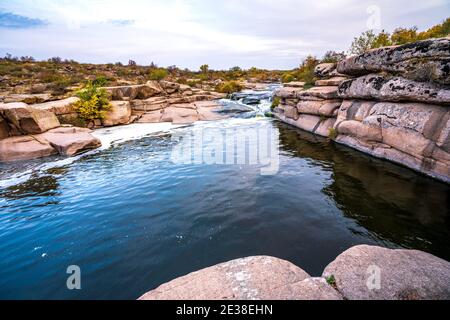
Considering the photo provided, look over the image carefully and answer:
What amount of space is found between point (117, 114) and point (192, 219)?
18.6 m

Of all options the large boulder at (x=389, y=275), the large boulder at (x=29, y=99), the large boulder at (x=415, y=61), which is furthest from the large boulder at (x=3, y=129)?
the large boulder at (x=415, y=61)

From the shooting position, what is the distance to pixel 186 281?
3.84 metres

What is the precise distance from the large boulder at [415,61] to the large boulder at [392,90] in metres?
0.28

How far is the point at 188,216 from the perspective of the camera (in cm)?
699

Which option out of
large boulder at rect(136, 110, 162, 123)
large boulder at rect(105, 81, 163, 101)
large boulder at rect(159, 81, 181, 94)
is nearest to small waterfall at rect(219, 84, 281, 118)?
large boulder at rect(159, 81, 181, 94)

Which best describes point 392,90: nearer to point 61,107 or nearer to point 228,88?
point 61,107

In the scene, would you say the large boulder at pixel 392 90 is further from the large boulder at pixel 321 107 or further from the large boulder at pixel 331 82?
the large boulder at pixel 331 82

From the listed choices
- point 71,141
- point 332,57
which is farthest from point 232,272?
point 332,57

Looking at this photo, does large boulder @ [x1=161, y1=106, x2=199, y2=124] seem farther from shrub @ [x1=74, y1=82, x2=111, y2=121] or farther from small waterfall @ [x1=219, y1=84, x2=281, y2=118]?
shrub @ [x1=74, y1=82, x2=111, y2=121]

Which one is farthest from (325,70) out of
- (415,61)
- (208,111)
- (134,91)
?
(134,91)

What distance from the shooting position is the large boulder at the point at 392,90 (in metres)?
8.70

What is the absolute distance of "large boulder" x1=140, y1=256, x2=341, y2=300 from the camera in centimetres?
334

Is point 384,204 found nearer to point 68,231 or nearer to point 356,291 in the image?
point 356,291
